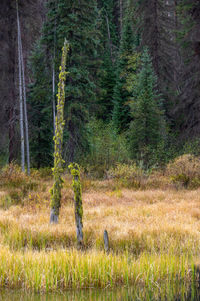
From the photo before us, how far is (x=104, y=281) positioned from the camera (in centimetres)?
425

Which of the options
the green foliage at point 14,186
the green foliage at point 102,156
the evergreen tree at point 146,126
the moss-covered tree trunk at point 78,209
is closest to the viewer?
the moss-covered tree trunk at point 78,209

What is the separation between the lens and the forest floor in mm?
4285

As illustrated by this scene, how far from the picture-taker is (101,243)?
5.73 m

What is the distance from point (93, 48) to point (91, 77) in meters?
1.73

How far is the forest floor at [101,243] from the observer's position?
169 inches

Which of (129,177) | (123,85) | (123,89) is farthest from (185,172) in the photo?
(123,85)

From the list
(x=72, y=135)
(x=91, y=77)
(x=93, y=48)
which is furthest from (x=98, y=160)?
(x=93, y=48)

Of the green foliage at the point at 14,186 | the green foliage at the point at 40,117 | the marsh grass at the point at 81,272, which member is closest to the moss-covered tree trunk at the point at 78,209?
the marsh grass at the point at 81,272

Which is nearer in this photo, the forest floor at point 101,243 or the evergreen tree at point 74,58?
the forest floor at point 101,243

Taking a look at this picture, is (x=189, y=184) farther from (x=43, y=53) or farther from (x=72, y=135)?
(x=43, y=53)

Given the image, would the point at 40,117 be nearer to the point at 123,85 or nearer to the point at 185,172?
the point at 185,172

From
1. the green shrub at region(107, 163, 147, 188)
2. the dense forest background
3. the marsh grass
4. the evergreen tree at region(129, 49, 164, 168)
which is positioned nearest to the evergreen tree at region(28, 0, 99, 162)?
the dense forest background

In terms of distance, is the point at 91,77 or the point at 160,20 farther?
the point at 160,20

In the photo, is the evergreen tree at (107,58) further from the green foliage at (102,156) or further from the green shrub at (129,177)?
the green shrub at (129,177)
